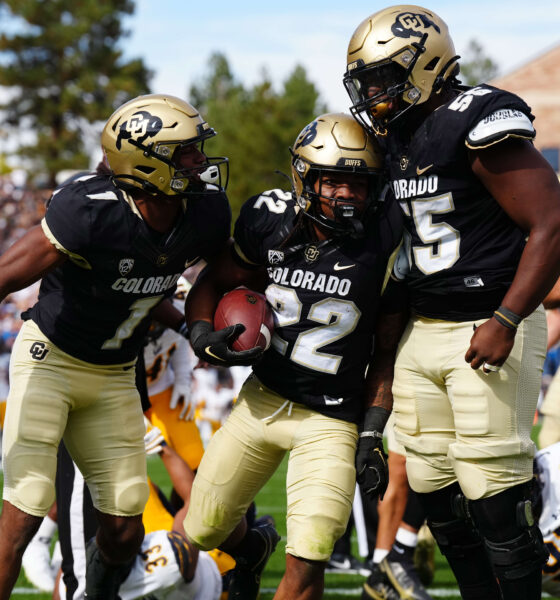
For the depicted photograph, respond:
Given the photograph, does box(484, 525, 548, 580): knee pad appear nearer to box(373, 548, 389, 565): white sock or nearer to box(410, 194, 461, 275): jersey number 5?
box(410, 194, 461, 275): jersey number 5

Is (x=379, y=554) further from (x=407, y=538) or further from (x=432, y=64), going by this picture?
(x=432, y=64)

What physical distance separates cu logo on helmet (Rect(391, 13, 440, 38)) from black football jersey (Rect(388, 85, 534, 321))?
265 millimetres

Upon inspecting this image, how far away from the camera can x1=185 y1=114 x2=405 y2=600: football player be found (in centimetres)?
333

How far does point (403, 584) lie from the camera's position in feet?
14.8

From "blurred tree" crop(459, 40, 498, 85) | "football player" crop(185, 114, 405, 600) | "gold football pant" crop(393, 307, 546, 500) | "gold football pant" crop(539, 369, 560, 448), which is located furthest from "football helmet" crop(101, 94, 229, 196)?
"blurred tree" crop(459, 40, 498, 85)

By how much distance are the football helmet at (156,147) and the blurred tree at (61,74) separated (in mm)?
24144

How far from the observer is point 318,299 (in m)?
3.41

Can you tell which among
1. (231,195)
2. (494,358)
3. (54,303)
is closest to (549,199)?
(494,358)

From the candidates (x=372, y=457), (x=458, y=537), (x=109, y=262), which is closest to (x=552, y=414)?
(x=458, y=537)

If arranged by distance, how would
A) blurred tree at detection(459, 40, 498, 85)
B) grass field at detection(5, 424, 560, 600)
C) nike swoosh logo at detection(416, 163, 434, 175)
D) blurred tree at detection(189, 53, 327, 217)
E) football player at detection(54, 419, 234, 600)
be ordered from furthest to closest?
blurred tree at detection(459, 40, 498, 85) < blurred tree at detection(189, 53, 327, 217) < grass field at detection(5, 424, 560, 600) < football player at detection(54, 419, 234, 600) < nike swoosh logo at detection(416, 163, 434, 175)

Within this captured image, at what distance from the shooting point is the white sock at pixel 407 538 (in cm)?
466

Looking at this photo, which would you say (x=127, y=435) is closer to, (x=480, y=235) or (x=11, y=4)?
(x=480, y=235)

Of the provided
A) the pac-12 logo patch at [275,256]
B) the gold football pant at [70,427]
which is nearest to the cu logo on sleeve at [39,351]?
the gold football pant at [70,427]

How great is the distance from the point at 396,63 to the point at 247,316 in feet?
3.38
